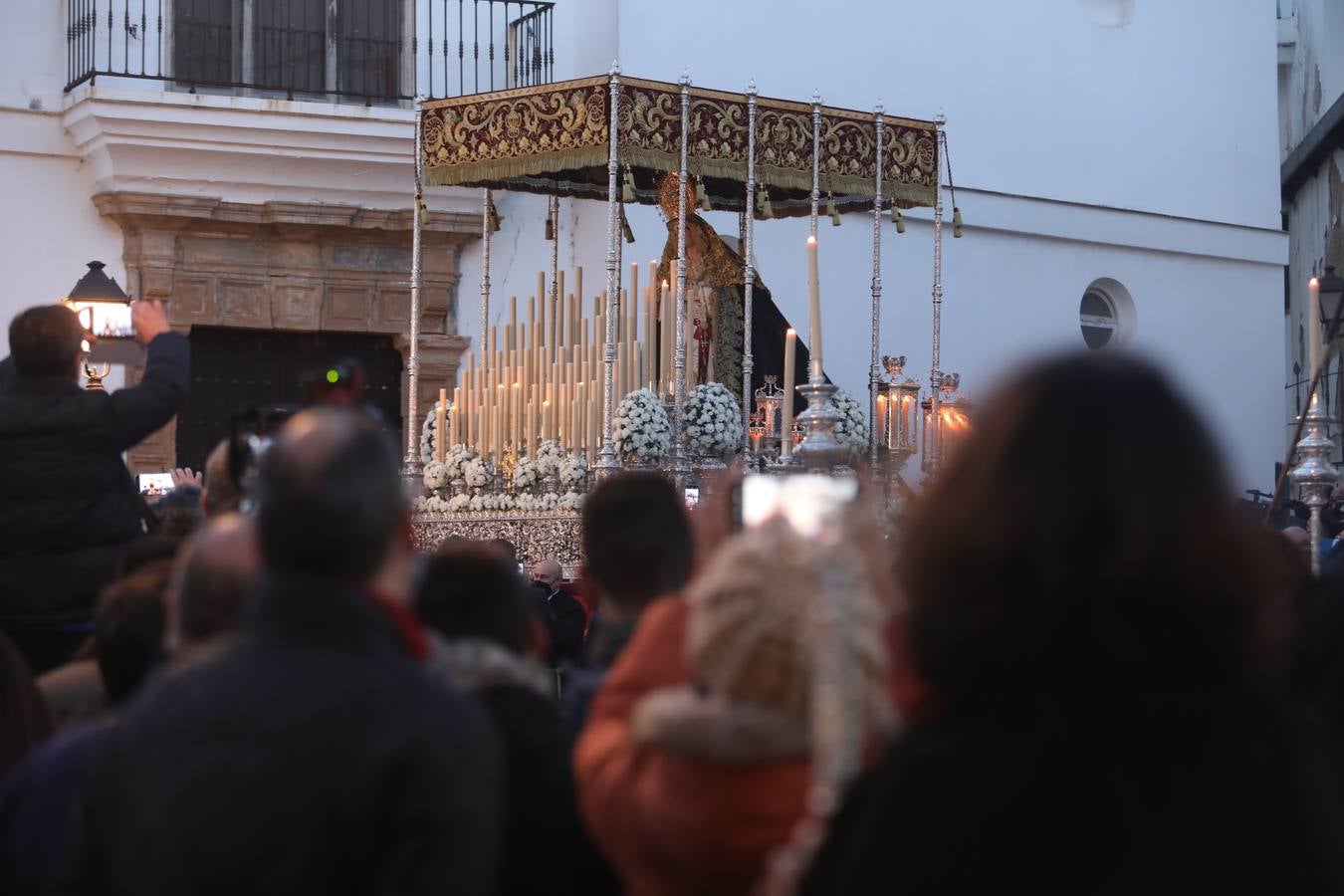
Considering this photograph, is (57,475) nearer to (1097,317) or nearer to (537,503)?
(537,503)

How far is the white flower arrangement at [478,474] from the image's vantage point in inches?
390

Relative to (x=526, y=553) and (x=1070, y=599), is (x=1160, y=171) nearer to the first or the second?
(x=526, y=553)

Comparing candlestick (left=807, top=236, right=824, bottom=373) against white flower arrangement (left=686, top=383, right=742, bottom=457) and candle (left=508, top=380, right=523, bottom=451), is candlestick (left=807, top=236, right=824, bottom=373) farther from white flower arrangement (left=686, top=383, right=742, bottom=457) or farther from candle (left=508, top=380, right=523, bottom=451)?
candle (left=508, top=380, right=523, bottom=451)


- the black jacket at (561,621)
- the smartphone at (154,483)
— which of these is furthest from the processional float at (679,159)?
the smartphone at (154,483)

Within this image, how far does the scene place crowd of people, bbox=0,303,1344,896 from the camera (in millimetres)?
1873

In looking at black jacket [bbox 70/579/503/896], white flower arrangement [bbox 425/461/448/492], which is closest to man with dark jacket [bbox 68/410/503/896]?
black jacket [bbox 70/579/503/896]

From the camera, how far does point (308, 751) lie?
2328mm

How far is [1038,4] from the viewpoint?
15.9m

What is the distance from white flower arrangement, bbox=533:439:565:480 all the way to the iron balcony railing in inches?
145

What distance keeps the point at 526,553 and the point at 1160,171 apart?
9.21 m

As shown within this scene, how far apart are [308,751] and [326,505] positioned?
0.33 metres

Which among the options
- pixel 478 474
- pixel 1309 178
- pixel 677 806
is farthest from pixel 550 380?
pixel 1309 178

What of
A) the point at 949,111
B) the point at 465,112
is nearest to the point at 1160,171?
the point at 949,111

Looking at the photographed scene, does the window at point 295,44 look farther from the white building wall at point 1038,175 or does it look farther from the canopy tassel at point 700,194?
the canopy tassel at point 700,194
